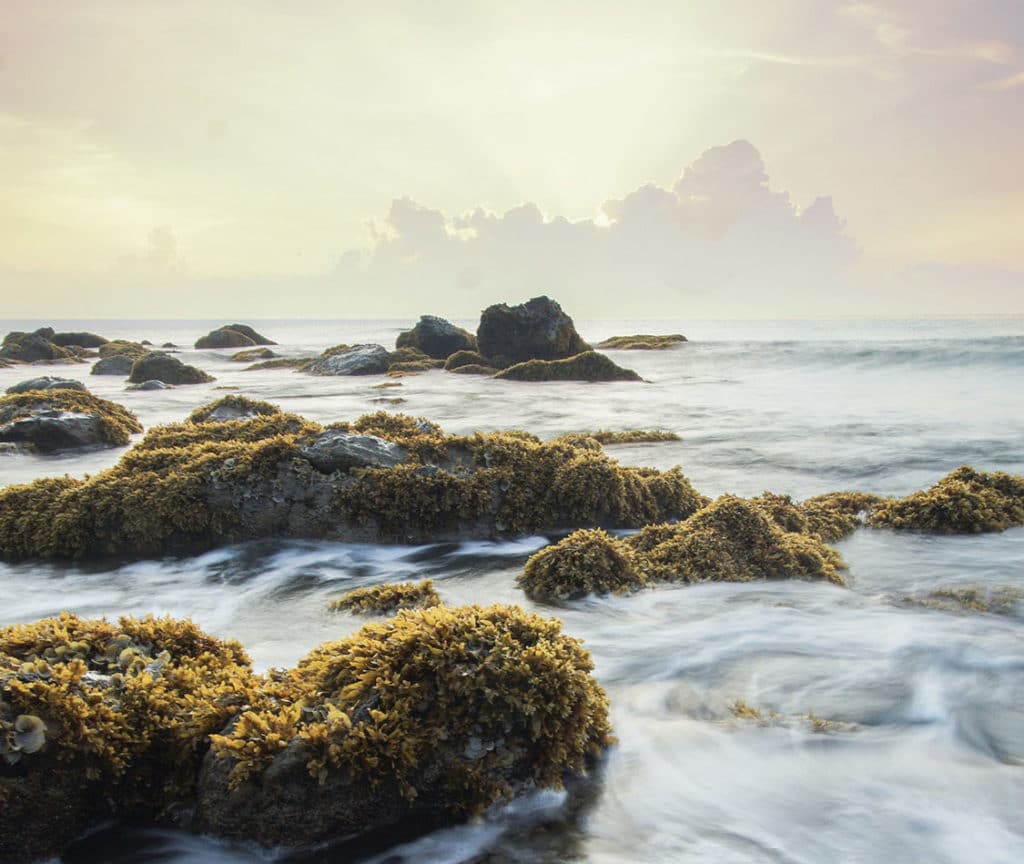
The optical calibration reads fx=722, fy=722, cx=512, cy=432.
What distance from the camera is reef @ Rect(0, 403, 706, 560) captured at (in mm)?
5660

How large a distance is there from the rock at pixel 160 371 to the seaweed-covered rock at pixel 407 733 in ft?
72.7

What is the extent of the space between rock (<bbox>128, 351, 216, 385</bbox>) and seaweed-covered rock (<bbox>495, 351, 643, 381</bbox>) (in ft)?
32.6

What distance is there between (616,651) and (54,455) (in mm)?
8843

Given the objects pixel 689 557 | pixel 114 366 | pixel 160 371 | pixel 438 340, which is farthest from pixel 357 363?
pixel 689 557

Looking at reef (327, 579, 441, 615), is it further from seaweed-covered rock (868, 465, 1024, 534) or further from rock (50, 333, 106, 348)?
rock (50, 333, 106, 348)

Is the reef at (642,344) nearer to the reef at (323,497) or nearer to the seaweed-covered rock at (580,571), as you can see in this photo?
the reef at (323,497)

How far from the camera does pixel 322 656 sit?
291 centimetres

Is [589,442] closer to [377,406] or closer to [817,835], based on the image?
[817,835]

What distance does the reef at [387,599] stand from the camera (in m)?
4.33

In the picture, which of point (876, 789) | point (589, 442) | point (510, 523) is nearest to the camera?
point (876, 789)

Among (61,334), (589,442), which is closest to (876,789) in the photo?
(589,442)

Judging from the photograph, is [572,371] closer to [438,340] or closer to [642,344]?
[438,340]

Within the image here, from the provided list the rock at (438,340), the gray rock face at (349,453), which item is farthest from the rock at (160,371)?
the gray rock face at (349,453)

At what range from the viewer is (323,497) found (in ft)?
19.3
